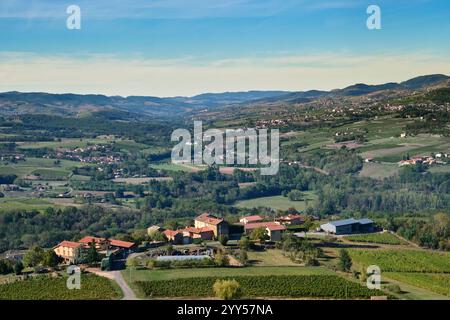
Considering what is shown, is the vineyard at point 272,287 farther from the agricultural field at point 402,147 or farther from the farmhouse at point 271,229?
the agricultural field at point 402,147

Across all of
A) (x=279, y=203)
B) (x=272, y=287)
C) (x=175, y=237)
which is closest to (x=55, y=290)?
(x=272, y=287)

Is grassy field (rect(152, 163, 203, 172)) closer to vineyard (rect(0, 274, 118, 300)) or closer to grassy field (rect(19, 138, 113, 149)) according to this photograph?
grassy field (rect(19, 138, 113, 149))

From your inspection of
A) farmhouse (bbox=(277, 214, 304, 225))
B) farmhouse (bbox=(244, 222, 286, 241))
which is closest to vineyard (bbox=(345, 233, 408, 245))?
farmhouse (bbox=(244, 222, 286, 241))

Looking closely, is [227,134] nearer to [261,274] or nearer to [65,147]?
[65,147]

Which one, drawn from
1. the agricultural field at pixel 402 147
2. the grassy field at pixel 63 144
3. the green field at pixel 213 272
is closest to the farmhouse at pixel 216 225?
the green field at pixel 213 272

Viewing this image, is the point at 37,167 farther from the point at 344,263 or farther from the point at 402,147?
the point at 344,263
